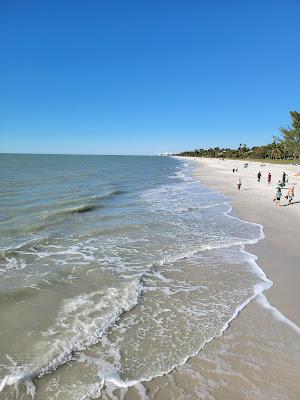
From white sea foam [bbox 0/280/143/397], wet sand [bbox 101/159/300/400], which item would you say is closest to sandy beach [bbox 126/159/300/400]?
wet sand [bbox 101/159/300/400]

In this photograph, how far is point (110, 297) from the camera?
8.98 metres

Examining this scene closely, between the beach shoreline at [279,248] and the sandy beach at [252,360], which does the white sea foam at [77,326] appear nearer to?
the sandy beach at [252,360]

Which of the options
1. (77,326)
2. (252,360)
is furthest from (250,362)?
(77,326)

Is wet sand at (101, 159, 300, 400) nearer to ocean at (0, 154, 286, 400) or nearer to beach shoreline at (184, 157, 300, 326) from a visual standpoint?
beach shoreline at (184, 157, 300, 326)

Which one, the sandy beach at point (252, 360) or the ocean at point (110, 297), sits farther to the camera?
the ocean at point (110, 297)

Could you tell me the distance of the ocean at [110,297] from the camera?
591 cm

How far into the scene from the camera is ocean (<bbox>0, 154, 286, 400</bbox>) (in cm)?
591

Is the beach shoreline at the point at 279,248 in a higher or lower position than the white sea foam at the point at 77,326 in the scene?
lower

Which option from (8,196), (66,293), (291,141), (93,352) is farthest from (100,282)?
(291,141)

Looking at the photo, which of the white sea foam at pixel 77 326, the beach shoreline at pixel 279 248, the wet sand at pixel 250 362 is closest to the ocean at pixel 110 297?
the white sea foam at pixel 77 326

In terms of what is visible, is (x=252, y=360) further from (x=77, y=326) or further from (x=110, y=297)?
(x=110, y=297)

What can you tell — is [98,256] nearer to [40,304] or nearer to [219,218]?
[40,304]

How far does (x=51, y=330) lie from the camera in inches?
286

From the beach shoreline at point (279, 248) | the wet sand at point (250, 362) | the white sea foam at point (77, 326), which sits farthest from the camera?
the beach shoreline at point (279, 248)
